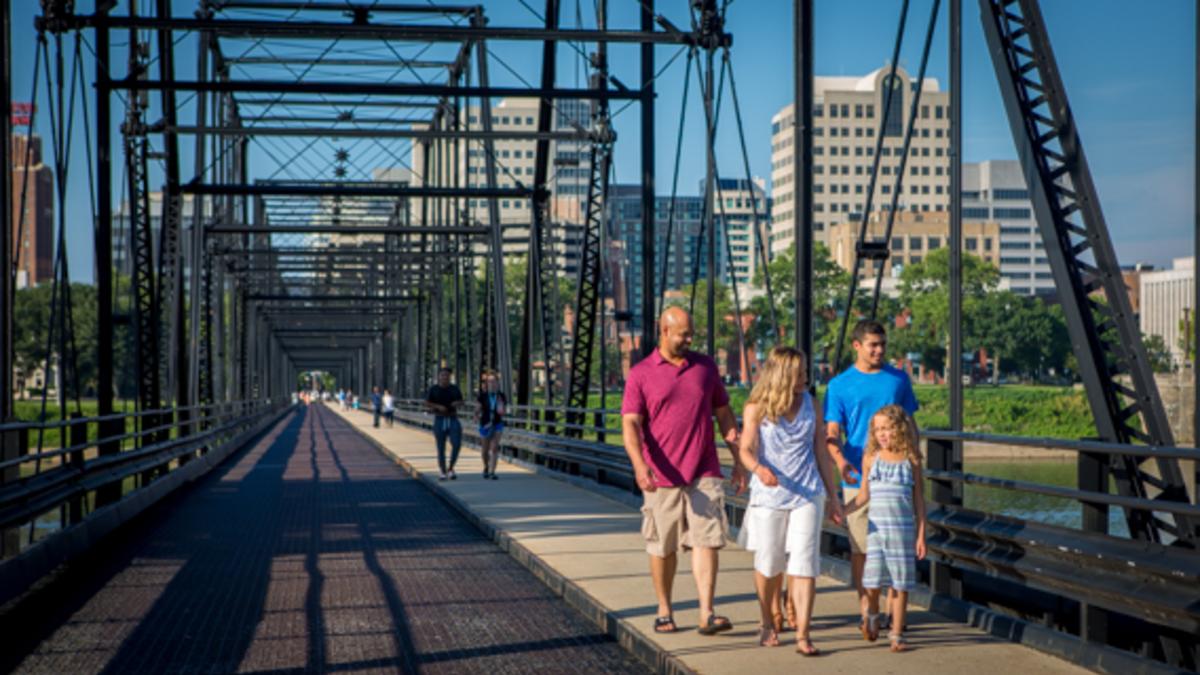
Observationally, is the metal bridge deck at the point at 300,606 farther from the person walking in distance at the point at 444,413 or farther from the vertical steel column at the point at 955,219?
the person walking in distance at the point at 444,413

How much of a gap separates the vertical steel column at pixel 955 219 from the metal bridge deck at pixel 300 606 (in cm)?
296

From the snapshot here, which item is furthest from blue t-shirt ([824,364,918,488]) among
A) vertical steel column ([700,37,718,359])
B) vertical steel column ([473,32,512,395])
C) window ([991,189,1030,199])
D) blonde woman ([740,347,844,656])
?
window ([991,189,1030,199])

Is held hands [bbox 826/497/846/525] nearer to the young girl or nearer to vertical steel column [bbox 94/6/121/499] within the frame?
the young girl

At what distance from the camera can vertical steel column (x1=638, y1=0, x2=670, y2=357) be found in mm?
20703

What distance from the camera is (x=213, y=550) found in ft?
44.6

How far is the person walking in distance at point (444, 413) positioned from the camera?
2242 centimetres

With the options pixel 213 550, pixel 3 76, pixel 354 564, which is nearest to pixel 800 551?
pixel 354 564

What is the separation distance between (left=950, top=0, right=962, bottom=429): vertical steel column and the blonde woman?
2641 millimetres

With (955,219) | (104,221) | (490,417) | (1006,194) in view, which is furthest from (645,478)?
(1006,194)

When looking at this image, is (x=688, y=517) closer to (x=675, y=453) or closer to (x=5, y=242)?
(x=675, y=453)

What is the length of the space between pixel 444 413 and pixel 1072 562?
15708 millimetres

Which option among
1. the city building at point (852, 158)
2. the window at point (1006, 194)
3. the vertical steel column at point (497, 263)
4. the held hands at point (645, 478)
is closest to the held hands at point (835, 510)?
the held hands at point (645, 478)

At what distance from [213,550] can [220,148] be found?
33344 millimetres

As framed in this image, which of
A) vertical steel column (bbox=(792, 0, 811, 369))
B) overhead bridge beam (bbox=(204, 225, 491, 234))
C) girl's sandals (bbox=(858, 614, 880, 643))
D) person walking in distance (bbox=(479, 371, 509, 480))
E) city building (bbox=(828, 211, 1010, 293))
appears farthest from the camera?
city building (bbox=(828, 211, 1010, 293))
